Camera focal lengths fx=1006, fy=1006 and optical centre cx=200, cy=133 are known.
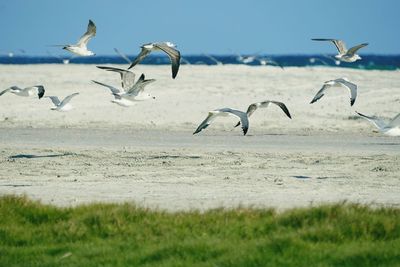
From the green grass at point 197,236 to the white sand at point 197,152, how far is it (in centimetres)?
141

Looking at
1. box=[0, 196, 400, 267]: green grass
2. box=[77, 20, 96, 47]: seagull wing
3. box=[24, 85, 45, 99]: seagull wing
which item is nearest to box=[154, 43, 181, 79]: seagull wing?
box=[24, 85, 45, 99]: seagull wing

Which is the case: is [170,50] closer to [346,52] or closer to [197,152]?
[197,152]

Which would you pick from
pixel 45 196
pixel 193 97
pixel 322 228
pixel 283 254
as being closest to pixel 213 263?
pixel 283 254

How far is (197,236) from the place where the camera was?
986 cm

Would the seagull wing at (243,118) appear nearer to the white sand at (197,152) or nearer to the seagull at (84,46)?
the white sand at (197,152)

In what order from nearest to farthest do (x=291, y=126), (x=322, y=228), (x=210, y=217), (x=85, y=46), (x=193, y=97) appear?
(x=322, y=228)
(x=210, y=217)
(x=85, y=46)
(x=291, y=126)
(x=193, y=97)

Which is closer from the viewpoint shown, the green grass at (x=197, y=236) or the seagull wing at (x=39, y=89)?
the green grass at (x=197, y=236)

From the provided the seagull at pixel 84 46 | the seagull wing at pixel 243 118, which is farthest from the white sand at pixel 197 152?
the seagull at pixel 84 46

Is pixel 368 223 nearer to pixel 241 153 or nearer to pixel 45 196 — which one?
pixel 45 196

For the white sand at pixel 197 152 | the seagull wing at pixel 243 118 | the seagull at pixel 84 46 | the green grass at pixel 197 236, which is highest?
the seagull at pixel 84 46

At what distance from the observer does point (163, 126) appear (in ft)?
79.7

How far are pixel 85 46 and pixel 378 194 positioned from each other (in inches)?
421

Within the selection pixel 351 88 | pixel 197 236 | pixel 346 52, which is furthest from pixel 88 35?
pixel 197 236

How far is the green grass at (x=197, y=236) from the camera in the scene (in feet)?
29.7
